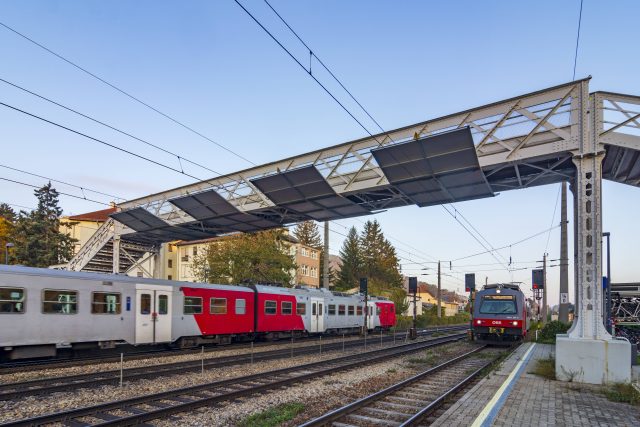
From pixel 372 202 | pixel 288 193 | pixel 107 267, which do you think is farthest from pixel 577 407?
pixel 107 267

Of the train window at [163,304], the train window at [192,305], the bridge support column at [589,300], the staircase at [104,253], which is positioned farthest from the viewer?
the staircase at [104,253]

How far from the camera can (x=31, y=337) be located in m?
13.9

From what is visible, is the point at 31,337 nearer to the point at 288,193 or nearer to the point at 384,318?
the point at 288,193

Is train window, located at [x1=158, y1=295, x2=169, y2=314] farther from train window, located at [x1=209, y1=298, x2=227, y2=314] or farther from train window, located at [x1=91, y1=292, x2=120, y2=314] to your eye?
train window, located at [x1=209, y1=298, x2=227, y2=314]

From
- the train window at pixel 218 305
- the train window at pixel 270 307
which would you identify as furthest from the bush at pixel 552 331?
the train window at pixel 218 305

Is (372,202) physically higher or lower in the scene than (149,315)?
higher

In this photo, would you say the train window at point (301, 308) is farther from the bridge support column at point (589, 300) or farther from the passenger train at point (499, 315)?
the bridge support column at point (589, 300)

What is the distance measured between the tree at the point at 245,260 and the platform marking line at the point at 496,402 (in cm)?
2581

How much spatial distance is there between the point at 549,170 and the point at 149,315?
15028 mm

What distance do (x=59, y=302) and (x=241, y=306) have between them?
889 centimetres

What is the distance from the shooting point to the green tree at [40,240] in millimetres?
47562

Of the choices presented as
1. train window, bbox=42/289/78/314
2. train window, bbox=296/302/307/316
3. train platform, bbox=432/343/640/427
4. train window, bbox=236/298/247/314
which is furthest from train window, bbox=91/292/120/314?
train platform, bbox=432/343/640/427

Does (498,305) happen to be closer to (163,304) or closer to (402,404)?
(402,404)

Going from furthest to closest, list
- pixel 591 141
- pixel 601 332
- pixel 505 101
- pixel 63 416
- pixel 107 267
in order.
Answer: pixel 107 267, pixel 505 101, pixel 591 141, pixel 601 332, pixel 63 416
